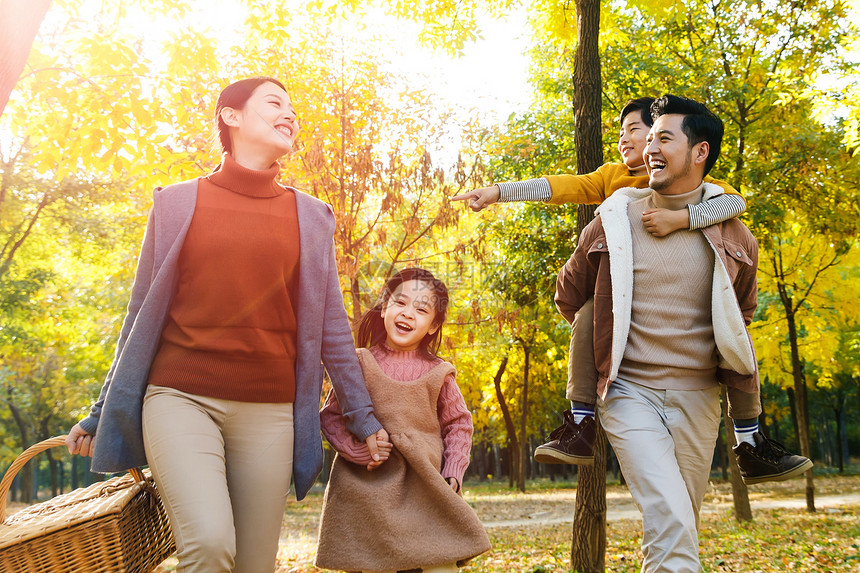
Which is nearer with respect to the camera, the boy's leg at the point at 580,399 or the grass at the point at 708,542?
the boy's leg at the point at 580,399

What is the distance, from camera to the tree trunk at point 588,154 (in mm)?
5680

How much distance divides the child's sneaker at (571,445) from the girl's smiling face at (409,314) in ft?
2.67

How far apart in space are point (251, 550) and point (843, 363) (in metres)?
22.4

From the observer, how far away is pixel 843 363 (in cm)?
2091

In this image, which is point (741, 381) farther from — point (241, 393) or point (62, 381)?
point (62, 381)

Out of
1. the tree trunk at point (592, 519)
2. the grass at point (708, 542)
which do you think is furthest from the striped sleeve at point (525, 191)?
the grass at point (708, 542)

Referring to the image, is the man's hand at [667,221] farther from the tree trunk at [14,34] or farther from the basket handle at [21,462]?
the tree trunk at [14,34]

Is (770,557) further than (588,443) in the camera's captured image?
Yes

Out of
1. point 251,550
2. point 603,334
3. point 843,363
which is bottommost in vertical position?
point 251,550

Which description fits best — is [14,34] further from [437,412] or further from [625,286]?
[625,286]

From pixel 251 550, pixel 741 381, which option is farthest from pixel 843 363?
pixel 251 550

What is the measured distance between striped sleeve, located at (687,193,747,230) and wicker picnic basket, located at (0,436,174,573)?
2.73 meters

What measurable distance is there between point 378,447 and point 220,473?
2.32 ft

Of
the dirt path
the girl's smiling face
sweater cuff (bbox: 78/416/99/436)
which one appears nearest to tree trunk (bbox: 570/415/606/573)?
the girl's smiling face
